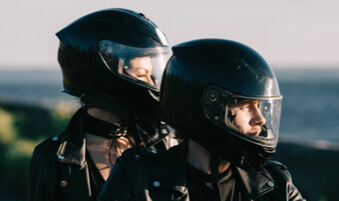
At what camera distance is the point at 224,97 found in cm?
271

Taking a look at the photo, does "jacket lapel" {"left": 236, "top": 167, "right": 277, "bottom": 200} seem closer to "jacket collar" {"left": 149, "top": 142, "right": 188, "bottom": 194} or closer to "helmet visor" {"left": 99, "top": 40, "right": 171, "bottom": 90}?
"jacket collar" {"left": 149, "top": 142, "right": 188, "bottom": 194}

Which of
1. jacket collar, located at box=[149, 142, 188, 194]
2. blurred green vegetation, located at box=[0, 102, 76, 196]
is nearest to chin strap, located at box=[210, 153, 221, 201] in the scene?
jacket collar, located at box=[149, 142, 188, 194]

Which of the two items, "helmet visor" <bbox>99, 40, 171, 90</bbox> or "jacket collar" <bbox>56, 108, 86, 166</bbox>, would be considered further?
"helmet visor" <bbox>99, 40, 171, 90</bbox>

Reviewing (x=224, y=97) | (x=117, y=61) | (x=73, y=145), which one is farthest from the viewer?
(x=117, y=61)

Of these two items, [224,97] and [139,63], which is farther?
[139,63]

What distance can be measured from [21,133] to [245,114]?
36.1 feet

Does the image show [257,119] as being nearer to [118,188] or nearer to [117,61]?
[118,188]

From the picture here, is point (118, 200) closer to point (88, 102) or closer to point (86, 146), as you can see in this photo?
point (86, 146)

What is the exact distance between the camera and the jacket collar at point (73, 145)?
329cm

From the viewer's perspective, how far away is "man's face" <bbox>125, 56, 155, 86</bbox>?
3.42 meters

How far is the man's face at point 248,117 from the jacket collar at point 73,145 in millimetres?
1086

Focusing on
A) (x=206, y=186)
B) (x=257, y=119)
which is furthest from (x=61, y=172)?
(x=257, y=119)

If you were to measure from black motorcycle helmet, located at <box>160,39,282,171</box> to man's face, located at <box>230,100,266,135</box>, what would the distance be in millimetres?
11

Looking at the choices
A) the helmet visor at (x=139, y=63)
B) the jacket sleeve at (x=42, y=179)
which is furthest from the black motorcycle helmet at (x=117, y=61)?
the jacket sleeve at (x=42, y=179)
